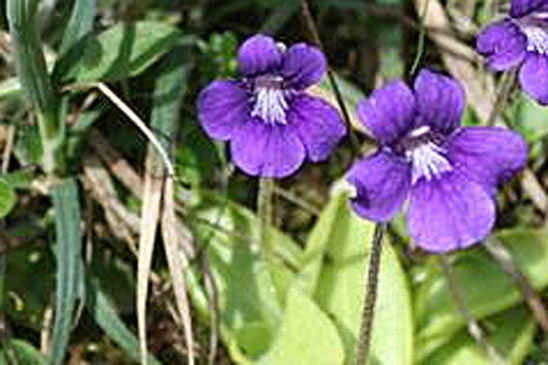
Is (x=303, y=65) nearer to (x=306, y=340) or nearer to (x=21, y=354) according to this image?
(x=306, y=340)

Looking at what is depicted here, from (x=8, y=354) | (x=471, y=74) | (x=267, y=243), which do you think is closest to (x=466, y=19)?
(x=471, y=74)

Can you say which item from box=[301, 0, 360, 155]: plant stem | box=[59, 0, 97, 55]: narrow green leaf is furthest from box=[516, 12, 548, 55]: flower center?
box=[59, 0, 97, 55]: narrow green leaf

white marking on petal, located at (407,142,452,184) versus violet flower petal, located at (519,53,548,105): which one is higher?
white marking on petal, located at (407,142,452,184)

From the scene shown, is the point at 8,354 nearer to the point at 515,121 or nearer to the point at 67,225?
the point at 67,225

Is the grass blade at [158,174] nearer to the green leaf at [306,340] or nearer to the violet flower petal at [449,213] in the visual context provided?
the green leaf at [306,340]

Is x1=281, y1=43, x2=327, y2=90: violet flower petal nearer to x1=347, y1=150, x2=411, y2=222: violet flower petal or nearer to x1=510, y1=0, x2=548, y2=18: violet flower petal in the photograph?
x1=347, y1=150, x2=411, y2=222: violet flower petal

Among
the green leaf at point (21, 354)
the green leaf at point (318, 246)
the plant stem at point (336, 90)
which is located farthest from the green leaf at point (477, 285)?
the green leaf at point (21, 354)
